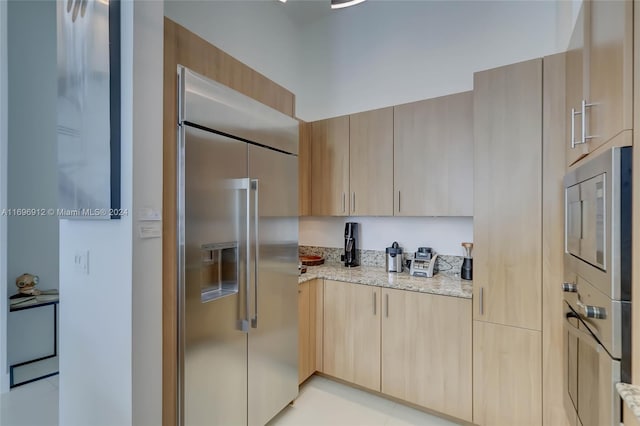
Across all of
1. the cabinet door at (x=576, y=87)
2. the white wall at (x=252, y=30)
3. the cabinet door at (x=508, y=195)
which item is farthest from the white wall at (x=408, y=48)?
the cabinet door at (x=576, y=87)

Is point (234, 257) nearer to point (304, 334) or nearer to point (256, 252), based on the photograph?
point (256, 252)

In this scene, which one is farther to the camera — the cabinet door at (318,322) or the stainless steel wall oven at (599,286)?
the cabinet door at (318,322)

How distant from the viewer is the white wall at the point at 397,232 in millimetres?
2627

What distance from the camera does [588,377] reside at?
125 cm

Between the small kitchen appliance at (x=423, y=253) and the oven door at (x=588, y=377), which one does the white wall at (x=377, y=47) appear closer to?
the small kitchen appliance at (x=423, y=253)

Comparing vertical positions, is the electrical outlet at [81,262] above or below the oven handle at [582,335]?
above

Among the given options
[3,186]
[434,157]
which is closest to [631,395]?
[434,157]

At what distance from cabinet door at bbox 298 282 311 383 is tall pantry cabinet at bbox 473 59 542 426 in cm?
125

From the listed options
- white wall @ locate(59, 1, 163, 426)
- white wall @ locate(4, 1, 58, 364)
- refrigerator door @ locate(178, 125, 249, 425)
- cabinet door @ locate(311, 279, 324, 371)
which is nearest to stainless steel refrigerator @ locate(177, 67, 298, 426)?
refrigerator door @ locate(178, 125, 249, 425)

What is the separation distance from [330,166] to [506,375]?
2.08 meters

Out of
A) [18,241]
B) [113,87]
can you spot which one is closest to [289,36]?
[113,87]

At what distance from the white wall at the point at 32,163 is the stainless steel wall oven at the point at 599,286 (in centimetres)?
393

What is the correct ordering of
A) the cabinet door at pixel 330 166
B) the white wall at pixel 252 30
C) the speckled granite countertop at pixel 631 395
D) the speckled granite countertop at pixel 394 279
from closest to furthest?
the speckled granite countertop at pixel 631 395, the speckled granite countertop at pixel 394 279, the white wall at pixel 252 30, the cabinet door at pixel 330 166

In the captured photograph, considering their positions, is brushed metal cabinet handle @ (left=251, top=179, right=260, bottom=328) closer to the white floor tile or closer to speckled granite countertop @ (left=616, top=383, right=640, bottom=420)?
the white floor tile
